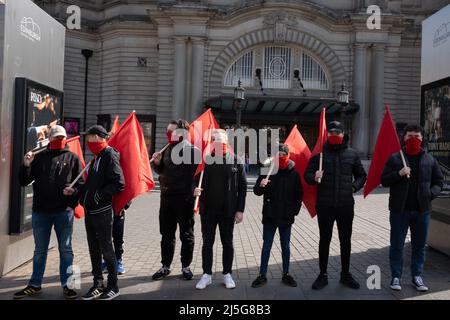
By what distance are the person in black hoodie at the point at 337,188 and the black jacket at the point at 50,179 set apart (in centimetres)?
332

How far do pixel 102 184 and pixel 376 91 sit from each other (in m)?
27.4

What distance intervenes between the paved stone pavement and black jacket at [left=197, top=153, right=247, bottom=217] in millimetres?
1117

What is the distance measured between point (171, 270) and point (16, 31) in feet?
14.5

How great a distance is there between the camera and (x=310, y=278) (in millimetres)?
6910

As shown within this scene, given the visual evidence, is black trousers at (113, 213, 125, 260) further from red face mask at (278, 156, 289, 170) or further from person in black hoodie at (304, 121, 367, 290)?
Result: person in black hoodie at (304, 121, 367, 290)

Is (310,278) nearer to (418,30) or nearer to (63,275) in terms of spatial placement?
(63,275)

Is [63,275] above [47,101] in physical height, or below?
below

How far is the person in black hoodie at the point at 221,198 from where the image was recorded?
252 inches

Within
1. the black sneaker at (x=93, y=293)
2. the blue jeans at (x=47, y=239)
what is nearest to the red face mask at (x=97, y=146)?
the blue jeans at (x=47, y=239)

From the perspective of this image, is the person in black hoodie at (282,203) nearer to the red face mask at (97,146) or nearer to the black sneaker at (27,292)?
the red face mask at (97,146)

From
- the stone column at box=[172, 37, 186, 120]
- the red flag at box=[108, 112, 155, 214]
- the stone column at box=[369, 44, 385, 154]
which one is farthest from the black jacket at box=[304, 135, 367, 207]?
the stone column at box=[369, 44, 385, 154]

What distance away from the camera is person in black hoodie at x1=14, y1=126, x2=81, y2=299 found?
5.93 metres
